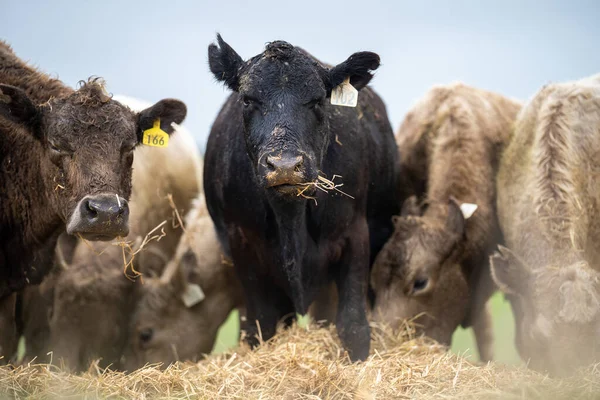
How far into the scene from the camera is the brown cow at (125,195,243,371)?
25.9ft

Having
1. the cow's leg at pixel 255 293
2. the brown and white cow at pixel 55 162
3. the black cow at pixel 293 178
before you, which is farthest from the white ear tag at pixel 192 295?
the brown and white cow at pixel 55 162

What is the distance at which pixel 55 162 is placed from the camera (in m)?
5.58

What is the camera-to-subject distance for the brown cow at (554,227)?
562 centimetres

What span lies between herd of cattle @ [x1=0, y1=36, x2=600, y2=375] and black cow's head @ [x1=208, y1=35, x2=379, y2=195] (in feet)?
0.04

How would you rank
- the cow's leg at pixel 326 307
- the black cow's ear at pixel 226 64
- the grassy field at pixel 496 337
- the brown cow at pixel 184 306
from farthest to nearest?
the grassy field at pixel 496 337 < the brown cow at pixel 184 306 < the cow's leg at pixel 326 307 < the black cow's ear at pixel 226 64

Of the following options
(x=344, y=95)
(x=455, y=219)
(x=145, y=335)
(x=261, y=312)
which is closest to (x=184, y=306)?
(x=145, y=335)

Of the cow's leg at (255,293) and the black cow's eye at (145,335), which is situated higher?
the cow's leg at (255,293)

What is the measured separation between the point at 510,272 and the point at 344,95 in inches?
70.5

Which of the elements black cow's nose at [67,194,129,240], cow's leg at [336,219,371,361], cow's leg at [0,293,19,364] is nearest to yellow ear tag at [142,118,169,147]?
black cow's nose at [67,194,129,240]

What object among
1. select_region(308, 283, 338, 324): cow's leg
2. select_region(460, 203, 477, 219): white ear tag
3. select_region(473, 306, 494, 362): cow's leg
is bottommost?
select_region(473, 306, 494, 362): cow's leg

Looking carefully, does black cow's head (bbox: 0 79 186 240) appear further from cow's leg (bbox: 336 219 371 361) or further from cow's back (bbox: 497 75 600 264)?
cow's back (bbox: 497 75 600 264)

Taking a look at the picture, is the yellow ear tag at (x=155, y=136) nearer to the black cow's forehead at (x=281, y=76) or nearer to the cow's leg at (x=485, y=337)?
the black cow's forehead at (x=281, y=76)

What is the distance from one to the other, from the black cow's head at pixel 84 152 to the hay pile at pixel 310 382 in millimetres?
926

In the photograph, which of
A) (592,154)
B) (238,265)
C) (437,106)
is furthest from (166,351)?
(592,154)
